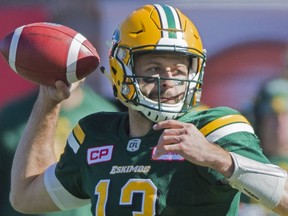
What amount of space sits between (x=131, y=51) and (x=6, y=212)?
1.84m

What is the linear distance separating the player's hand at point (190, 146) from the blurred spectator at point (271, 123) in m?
2.03

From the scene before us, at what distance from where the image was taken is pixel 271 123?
5.10 m

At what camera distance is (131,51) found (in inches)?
125

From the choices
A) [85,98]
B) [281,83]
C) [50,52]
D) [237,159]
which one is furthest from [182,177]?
[281,83]

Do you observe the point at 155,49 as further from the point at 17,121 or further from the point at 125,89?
the point at 17,121

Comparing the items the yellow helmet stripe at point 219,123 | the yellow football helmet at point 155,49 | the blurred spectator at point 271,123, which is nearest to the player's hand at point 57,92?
the yellow football helmet at point 155,49

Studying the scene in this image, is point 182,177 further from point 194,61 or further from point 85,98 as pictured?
point 85,98

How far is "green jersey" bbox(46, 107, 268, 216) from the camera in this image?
2994 millimetres

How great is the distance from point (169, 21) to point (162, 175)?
1.75 ft

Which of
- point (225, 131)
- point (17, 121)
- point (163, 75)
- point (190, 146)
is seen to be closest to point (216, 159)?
point (190, 146)

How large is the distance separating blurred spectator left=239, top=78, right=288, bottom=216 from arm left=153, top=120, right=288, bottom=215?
1907 mm

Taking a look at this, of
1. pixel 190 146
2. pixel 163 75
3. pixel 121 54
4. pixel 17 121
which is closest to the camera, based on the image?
pixel 190 146

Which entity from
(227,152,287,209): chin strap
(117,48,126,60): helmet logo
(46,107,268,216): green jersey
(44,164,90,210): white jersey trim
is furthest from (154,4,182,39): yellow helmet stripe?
(44,164,90,210): white jersey trim

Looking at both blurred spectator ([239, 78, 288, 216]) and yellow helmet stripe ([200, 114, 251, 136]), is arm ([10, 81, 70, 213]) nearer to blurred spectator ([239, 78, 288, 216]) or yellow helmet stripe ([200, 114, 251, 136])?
yellow helmet stripe ([200, 114, 251, 136])
